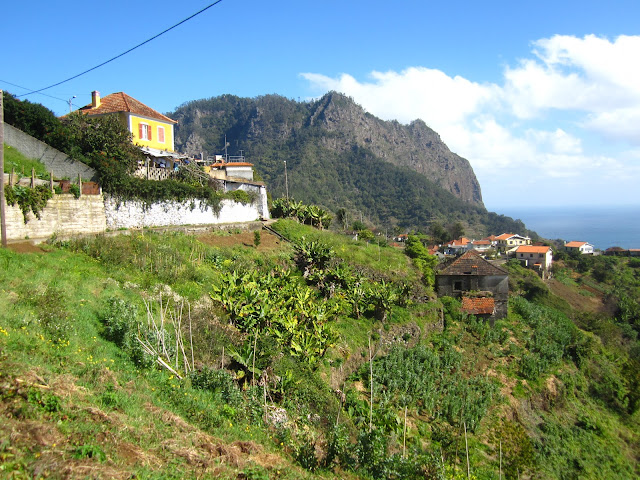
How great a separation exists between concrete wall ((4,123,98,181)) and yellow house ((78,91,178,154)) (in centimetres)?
731

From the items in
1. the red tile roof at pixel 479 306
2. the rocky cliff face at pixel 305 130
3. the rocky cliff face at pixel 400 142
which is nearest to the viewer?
the red tile roof at pixel 479 306

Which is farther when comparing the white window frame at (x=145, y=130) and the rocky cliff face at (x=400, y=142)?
the rocky cliff face at (x=400, y=142)

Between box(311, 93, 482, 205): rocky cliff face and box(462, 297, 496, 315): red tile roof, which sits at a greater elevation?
box(311, 93, 482, 205): rocky cliff face

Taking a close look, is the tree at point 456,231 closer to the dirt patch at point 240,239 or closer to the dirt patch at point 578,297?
the dirt patch at point 578,297

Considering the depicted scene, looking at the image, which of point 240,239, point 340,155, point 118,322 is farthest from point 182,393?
point 340,155

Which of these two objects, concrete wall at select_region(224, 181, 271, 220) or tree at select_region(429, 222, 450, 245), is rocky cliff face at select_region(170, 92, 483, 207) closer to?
tree at select_region(429, 222, 450, 245)

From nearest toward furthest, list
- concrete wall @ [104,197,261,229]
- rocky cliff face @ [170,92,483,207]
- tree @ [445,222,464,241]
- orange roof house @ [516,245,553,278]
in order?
concrete wall @ [104,197,261,229]
orange roof house @ [516,245,553,278]
tree @ [445,222,464,241]
rocky cliff face @ [170,92,483,207]

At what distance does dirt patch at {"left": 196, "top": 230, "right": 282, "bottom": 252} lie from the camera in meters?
21.4

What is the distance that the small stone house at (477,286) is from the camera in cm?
2477

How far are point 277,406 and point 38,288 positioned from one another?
250 inches

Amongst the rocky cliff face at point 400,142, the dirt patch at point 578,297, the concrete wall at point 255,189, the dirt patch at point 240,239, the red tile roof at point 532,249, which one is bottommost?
the dirt patch at point 578,297

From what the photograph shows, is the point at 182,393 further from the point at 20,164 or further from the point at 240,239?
the point at 240,239

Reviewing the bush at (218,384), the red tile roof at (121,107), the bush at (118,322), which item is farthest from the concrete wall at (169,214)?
the bush at (218,384)

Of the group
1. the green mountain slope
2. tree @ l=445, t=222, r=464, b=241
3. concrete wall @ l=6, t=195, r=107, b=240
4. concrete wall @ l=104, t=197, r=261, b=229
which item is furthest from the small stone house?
the green mountain slope
